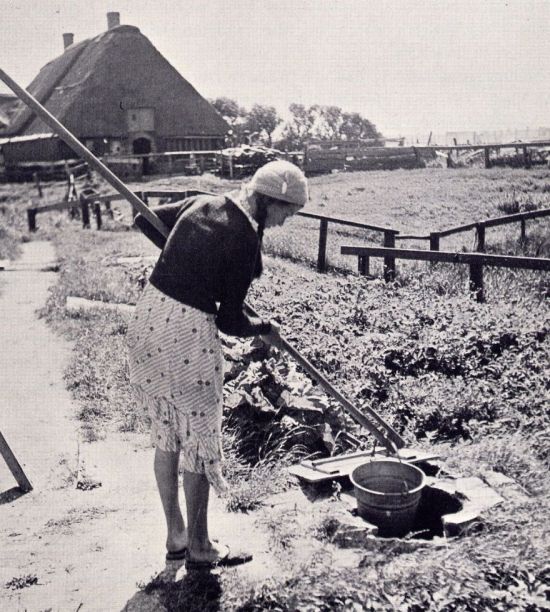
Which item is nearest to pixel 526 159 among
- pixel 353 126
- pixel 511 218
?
pixel 511 218

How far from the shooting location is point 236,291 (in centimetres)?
303

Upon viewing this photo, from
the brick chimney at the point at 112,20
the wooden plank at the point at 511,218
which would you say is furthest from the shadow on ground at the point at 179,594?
the brick chimney at the point at 112,20

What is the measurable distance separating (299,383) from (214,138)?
33.1 meters

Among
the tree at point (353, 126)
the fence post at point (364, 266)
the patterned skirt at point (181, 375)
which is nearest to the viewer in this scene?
the patterned skirt at point (181, 375)

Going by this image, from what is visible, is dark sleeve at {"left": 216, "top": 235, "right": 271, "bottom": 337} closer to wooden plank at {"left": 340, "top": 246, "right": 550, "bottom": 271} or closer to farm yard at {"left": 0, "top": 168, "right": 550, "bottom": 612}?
farm yard at {"left": 0, "top": 168, "right": 550, "bottom": 612}

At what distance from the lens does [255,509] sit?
13.1 feet

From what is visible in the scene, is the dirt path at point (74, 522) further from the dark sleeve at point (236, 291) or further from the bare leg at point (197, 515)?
the dark sleeve at point (236, 291)

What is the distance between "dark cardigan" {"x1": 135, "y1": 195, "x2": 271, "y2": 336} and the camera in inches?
118

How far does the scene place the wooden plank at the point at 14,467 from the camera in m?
4.21

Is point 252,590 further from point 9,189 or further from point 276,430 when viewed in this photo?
point 9,189

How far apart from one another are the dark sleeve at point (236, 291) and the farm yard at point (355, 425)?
3.73 ft

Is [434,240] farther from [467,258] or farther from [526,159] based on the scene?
[526,159]

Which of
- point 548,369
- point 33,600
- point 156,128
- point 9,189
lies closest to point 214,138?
point 156,128

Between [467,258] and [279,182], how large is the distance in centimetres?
551
